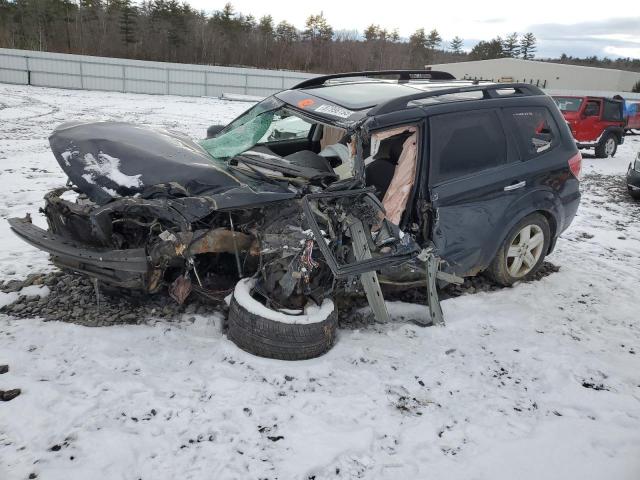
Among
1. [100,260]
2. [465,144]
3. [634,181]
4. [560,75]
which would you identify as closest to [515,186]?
[465,144]

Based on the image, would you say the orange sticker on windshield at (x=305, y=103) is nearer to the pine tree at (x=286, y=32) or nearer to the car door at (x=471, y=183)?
the car door at (x=471, y=183)

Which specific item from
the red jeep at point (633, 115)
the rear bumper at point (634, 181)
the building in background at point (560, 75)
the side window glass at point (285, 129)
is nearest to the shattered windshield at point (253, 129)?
the side window glass at point (285, 129)

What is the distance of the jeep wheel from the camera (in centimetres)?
1379

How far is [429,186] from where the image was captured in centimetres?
360

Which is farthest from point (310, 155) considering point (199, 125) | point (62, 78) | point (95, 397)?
point (62, 78)

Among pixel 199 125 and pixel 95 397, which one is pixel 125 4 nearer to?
pixel 199 125

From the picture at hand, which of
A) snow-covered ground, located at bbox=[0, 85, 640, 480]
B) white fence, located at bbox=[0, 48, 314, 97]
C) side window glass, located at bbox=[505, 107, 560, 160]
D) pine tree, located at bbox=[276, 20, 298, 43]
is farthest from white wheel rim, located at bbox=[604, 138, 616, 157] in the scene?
pine tree, located at bbox=[276, 20, 298, 43]

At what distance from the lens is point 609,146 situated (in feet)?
46.2

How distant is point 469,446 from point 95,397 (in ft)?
7.05

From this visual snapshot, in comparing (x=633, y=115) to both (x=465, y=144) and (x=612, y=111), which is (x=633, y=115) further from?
(x=465, y=144)

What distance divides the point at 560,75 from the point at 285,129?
156ft

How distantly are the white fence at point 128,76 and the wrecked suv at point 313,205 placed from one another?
77.3 ft

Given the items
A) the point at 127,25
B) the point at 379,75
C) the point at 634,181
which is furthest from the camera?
the point at 127,25

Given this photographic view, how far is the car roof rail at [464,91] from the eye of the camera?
3.47 meters
